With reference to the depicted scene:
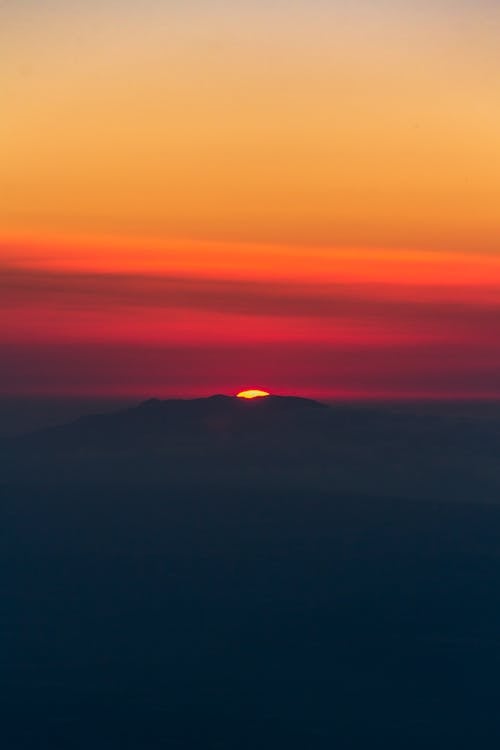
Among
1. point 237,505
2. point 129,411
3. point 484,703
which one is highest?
point 129,411

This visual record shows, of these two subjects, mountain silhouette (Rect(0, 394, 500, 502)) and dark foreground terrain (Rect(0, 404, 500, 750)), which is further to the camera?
mountain silhouette (Rect(0, 394, 500, 502))

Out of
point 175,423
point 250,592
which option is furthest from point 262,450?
point 250,592

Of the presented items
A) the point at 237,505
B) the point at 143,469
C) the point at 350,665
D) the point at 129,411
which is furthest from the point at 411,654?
the point at 129,411

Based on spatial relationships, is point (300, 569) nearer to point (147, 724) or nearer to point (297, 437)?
point (147, 724)

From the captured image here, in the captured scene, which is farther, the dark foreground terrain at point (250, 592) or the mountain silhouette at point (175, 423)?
the mountain silhouette at point (175, 423)

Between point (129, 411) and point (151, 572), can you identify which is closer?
point (151, 572)

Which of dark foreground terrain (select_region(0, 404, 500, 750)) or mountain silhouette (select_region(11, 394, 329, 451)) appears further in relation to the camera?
mountain silhouette (select_region(11, 394, 329, 451))

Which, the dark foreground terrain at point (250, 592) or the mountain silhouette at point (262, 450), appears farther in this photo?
the mountain silhouette at point (262, 450)

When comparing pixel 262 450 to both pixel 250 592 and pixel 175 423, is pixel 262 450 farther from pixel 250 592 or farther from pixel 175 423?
pixel 250 592
